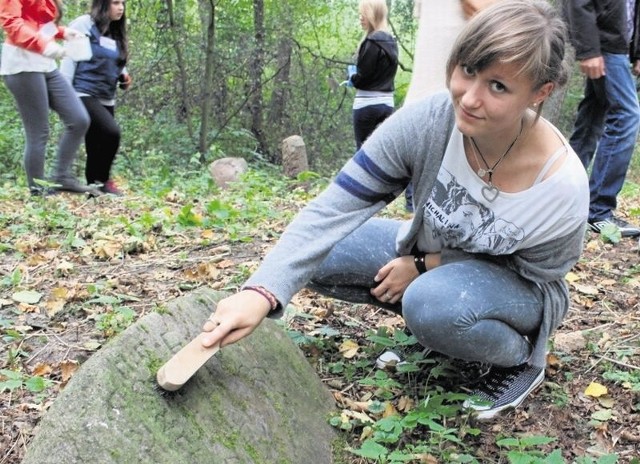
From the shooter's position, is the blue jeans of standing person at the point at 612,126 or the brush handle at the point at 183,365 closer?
the brush handle at the point at 183,365

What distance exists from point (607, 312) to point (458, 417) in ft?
3.51

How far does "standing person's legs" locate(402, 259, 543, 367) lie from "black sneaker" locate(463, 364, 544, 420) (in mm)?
48

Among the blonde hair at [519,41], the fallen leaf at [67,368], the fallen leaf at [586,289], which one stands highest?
the blonde hair at [519,41]

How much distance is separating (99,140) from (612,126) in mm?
3417

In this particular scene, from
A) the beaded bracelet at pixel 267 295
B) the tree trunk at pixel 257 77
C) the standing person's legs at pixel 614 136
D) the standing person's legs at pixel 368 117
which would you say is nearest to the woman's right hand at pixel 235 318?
the beaded bracelet at pixel 267 295

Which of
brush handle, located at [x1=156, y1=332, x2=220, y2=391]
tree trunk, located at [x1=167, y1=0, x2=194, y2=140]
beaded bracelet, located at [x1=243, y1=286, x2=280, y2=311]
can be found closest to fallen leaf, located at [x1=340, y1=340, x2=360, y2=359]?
beaded bracelet, located at [x1=243, y1=286, x2=280, y2=311]

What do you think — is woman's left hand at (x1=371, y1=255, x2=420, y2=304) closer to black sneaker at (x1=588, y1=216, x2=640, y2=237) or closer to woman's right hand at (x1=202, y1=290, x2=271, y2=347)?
woman's right hand at (x1=202, y1=290, x2=271, y2=347)

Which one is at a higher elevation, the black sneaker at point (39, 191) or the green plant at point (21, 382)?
the green plant at point (21, 382)

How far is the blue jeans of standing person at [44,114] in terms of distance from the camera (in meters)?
4.25

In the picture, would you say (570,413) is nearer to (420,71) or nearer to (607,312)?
(607,312)

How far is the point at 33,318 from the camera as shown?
94.2 inches

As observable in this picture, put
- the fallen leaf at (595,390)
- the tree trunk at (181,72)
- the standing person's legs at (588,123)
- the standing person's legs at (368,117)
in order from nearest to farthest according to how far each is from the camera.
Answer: the fallen leaf at (595,390)
the standing person's legs at (588,123)
the standing person's legs at (368,117)
the tree trunk at (181,72)

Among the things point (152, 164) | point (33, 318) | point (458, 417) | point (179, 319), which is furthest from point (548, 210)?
point (152, 164)

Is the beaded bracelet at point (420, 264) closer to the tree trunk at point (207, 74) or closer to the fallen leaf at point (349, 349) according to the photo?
the fallen leaf at point (349, 349)
